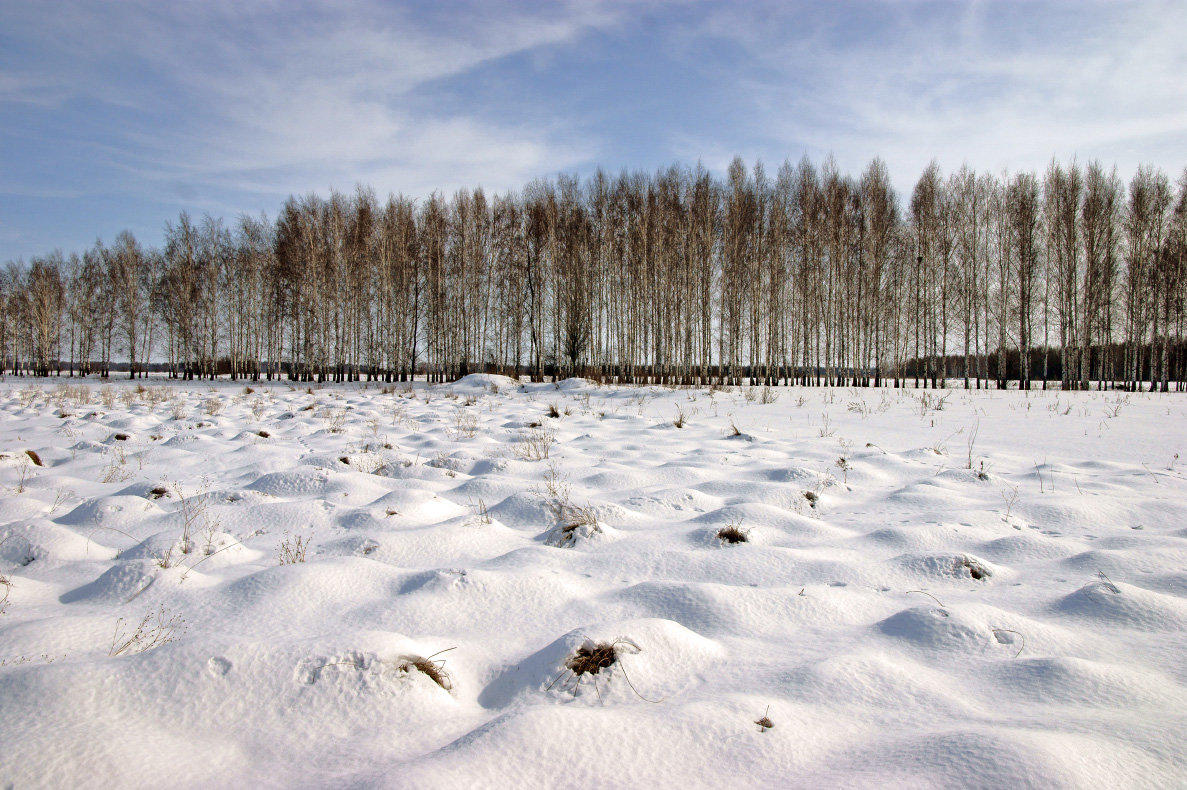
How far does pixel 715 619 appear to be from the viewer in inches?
78.6

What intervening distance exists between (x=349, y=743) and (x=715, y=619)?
125 cm

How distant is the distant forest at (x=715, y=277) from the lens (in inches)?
843

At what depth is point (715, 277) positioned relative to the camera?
23.4m

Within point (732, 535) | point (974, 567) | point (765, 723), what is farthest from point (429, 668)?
point (974, 567)

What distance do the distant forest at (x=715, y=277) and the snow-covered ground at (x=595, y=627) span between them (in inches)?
734

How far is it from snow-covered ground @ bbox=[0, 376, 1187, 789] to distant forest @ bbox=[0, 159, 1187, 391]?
734 inches

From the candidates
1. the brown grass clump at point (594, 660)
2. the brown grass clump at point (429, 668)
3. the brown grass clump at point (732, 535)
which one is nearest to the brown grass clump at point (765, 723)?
the brown grass clump at point (594, 660)

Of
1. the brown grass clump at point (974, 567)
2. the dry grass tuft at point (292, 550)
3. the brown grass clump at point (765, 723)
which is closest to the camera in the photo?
the brown grass clump at point (765, 723)

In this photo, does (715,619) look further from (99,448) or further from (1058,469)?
(99,448)

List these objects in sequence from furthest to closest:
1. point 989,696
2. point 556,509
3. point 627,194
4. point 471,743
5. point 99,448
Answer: point 627,194 → point 99,448 → point 556,509 → point 989,696 → point 471,743

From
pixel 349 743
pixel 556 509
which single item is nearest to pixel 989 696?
pixel 349 743

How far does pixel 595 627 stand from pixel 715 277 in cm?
2300

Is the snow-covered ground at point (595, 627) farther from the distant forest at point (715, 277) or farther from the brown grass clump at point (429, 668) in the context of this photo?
the distant forest at point (715, 277)

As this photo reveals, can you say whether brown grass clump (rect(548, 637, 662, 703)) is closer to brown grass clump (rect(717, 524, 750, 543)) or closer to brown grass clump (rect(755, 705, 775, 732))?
brown grass clump (rect(755, 705, 775, 732))
